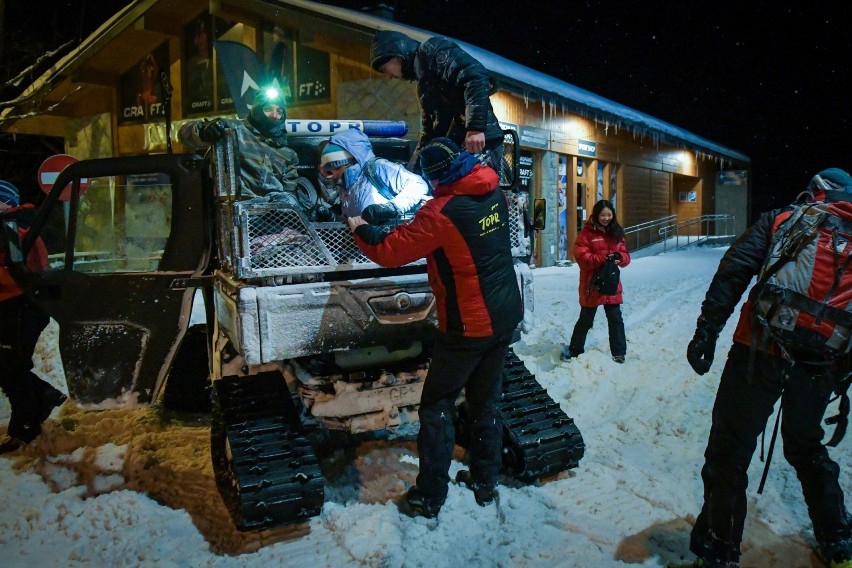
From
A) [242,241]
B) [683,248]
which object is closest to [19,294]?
[242,241]

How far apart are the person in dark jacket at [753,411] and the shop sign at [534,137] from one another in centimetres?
1193

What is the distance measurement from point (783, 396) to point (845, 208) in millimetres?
896

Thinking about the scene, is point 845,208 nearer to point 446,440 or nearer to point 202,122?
point 446,440

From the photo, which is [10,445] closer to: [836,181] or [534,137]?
[836,181]

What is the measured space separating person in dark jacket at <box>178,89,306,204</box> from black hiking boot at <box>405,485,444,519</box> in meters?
1.81

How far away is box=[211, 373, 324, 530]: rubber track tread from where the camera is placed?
3.28 meters

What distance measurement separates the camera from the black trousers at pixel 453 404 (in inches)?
141

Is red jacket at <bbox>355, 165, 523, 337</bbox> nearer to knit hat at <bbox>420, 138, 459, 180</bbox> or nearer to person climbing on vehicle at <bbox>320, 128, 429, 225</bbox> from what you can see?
knit hat at <bbox>420, 138, 459, 180</bbox>

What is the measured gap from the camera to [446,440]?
12.2 feet

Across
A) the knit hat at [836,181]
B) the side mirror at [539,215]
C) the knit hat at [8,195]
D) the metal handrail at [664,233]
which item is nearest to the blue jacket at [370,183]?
the side mirror at [539,215]

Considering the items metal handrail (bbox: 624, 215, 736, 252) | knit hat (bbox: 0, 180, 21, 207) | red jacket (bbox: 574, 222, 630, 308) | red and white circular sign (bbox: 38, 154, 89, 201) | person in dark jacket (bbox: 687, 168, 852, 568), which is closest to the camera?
person in dark jacket (bbox: 687, 168, 852, 568)

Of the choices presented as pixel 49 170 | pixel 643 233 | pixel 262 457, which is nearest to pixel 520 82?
pixel 49 170

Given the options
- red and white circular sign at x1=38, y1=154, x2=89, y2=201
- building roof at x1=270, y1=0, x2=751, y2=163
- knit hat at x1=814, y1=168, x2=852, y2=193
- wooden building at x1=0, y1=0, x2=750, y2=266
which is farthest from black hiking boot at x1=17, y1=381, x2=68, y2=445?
wooden building at x1=0, y1=0, x2=750, y2=266

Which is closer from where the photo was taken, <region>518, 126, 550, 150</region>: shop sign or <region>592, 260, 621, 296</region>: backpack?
<region>592, 260, 621, 296</region>: backpack
